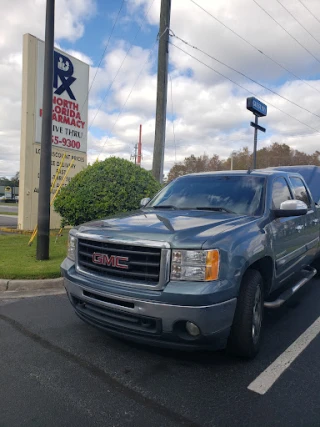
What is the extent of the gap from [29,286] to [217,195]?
3363 millimetres

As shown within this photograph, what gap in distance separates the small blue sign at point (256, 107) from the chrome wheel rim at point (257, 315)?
10413mm

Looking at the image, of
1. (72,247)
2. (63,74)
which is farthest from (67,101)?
(72,247)

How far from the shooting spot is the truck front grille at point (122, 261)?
2.92 metres

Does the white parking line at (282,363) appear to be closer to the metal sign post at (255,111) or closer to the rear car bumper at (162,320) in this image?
the rear car bumper at (162,320)

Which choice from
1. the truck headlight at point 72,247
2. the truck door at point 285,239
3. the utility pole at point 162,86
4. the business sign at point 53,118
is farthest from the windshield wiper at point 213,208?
the utility pole at point 162,86

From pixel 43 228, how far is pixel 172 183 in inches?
124

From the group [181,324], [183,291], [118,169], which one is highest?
[118,169]

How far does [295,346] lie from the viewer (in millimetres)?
3627

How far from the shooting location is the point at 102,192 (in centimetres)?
755

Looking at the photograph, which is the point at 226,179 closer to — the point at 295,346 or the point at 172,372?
the point at 295,346

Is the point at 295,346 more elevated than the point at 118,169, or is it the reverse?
the point at 118,169

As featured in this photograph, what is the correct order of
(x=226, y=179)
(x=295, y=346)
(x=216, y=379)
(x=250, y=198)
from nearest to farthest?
1. (x=216, y=379)
2. (x=295, y=346)
3. (x=250, y=198)
4. (x=226, y=179)

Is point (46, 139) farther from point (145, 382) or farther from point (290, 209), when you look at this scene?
point (145, 382)

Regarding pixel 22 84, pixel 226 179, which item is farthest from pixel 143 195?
pixel 22 84
